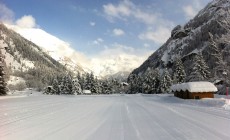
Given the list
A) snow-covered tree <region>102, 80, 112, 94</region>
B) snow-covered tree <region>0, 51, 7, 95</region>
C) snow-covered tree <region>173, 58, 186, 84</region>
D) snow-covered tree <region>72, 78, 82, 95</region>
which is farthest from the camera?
snow-covered tree <region>102, 80, 112, 94</region>

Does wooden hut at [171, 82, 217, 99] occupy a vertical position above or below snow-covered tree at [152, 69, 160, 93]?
below

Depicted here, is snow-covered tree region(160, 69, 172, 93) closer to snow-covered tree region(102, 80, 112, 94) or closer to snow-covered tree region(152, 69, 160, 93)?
snow-covered tree region(152, 69, 160, 93)

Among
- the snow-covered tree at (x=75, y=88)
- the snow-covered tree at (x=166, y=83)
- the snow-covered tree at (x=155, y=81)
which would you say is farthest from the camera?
the snow-covered tree at (x=75, y=88)

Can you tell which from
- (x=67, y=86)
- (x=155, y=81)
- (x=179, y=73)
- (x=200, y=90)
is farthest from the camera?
(x=67, y=86)

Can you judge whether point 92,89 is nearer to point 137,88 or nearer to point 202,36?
point 137,88

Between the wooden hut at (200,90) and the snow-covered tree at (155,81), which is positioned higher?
the snow-covered tree at (155,81)

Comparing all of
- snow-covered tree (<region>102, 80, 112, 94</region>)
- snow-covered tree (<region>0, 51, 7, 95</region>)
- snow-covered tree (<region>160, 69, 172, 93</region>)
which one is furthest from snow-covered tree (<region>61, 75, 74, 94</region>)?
snow-covered tree (<region>0, 51, 7, 95</region>)

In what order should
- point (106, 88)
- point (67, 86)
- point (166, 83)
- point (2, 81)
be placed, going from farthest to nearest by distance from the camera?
point (106, 88) → point (67, 86) → point (166, 83) → point (2, 81)

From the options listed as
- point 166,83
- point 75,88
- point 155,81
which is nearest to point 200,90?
point 166,83

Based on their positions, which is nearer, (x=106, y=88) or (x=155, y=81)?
(x=155, y=81)

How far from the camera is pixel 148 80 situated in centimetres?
10200

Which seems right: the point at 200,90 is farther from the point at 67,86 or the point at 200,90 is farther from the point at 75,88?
the point at 67,86

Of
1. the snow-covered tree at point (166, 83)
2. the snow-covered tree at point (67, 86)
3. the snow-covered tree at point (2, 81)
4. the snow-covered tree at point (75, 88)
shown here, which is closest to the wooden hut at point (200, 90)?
the snow-covered tree at point (2, 81)

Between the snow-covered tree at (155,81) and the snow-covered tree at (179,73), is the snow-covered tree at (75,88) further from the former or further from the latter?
the snow-covered tree at (179,73)
